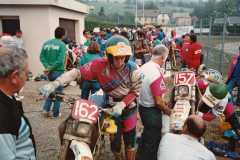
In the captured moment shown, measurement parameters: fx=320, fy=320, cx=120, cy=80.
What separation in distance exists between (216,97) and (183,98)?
0.43 m

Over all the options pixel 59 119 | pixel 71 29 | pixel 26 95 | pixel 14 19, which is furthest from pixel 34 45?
pixel 59 119

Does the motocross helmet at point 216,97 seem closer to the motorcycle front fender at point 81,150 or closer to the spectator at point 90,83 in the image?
the motorcycle front fender at point 81,150

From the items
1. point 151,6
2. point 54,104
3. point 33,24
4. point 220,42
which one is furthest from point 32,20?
point 151,6

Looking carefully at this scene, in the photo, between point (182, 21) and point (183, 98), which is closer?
point (183, 98)

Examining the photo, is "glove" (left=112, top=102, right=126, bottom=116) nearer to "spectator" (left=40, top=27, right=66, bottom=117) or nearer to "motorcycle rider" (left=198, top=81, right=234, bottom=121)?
"motorcycle rider" (left=198, top=81, right=234, bottom=121)

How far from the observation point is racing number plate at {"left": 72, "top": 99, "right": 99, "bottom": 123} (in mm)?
3174

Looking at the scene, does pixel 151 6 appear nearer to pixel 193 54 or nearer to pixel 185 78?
pixel 193 54

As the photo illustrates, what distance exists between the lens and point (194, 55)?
32.7 ft

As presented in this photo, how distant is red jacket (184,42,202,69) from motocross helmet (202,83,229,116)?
5764mm

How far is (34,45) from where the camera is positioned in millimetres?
11234

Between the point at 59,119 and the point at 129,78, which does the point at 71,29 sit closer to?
the point at 59,119

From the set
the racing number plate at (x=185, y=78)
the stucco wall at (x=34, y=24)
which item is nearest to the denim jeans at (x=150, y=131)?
the racing number plate at (x=185, y=78)

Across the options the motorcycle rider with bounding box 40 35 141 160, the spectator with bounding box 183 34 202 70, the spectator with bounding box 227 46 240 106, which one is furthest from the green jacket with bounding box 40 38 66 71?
the spectator with bounding box 183 34 202 70

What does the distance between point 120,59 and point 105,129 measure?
835 mm
